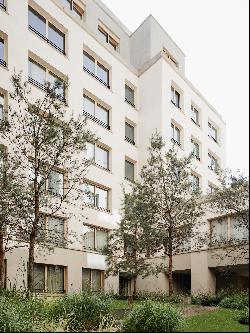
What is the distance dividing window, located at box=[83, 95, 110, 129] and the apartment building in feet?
0.25

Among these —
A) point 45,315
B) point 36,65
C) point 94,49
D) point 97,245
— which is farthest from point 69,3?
point 45,315

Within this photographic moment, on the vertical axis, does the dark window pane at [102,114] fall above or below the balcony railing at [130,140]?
above

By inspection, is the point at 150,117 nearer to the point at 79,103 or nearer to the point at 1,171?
the point at 79,103

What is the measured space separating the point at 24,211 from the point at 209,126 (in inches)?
1241

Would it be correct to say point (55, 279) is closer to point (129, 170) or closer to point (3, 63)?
point (129, 170)

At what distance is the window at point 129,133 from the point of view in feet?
110

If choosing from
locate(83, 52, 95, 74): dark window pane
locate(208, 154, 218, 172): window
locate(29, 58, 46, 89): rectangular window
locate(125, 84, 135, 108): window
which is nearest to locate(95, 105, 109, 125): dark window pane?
locate(83, 52, 95, 74): dark window pane

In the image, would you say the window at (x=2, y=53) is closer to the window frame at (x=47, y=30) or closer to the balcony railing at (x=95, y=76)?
the window frame at (x=47, y=30)

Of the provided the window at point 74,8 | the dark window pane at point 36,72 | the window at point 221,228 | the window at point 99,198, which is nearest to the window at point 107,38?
the window at point 74,8

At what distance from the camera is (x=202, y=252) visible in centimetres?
2667

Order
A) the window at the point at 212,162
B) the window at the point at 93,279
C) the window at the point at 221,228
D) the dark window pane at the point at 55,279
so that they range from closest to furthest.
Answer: the dark window pane at the point at 55,279, the window at the point at 221,228, the window at the point at 93,279, the window at the point at 212,162

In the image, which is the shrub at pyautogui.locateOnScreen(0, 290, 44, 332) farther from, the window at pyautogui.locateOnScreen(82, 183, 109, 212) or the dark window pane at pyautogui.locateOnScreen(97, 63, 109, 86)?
the dark window pane at pyautogui.locateOnScreen(97, 63, 109, 86)

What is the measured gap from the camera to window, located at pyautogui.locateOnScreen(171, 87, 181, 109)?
119ft

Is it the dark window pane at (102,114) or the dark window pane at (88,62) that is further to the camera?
the dark window pane at (102,114)
